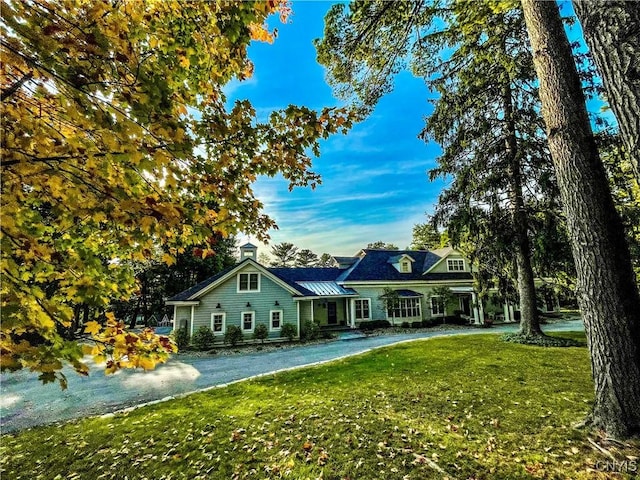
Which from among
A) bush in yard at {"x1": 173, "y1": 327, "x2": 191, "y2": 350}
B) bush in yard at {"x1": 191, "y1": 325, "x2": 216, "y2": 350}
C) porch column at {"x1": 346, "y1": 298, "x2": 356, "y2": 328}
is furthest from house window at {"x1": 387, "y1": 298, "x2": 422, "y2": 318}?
bush in yard at {"x1": 173, "y1": 327, "x2": 191, "y2": 350}

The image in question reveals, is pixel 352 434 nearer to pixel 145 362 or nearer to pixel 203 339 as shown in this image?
pixel 145 362

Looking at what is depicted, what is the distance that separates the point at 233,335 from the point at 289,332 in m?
3.35

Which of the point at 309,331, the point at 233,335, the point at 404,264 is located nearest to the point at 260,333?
the point at 233,335

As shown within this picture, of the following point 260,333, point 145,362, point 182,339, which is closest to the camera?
point 145,362

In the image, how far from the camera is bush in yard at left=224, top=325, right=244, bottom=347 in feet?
55.7

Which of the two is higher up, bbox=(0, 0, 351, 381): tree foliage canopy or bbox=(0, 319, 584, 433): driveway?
bbox=(0, 0, 351, 381): tree foliage canopy

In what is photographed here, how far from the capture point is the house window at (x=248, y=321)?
59.4ft

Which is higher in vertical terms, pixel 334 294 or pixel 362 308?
pixel 334 294

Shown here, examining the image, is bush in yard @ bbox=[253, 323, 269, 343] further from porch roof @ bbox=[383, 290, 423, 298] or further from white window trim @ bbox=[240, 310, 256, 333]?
porch roof @ bbox=[383, 290, 423, 298]

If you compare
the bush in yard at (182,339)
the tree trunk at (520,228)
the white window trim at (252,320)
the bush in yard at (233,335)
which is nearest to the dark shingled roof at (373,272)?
the white window trim at (252,320)

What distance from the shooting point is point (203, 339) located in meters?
16.5

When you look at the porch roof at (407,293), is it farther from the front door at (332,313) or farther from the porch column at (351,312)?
the front door at (332,313)

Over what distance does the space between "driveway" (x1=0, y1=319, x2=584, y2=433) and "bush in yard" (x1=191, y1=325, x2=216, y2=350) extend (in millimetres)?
2433

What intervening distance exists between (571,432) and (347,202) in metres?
17.0
